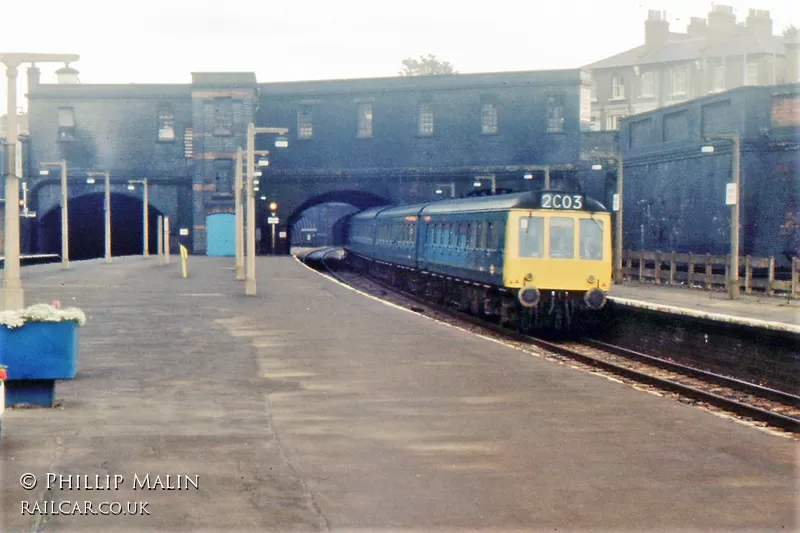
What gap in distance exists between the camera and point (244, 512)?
705 cm

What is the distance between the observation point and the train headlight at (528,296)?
23141 mm

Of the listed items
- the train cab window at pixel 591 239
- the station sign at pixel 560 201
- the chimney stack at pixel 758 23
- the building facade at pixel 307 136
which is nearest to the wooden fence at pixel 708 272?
the train cab window at pixel 591 239

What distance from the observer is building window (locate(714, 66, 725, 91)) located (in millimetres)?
79725

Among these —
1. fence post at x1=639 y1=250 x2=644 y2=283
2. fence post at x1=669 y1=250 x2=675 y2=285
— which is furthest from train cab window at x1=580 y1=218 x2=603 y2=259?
fence post at x1=639 y1=250 x2=644 y2=283

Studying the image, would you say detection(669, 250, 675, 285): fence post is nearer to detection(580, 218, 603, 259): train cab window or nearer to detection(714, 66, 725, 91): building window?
detection(580, 218, 603, 259): train cab window

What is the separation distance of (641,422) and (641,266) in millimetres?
28947

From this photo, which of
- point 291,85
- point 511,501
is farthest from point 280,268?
point 511,501

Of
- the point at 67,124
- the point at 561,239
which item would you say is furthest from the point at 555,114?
the point at 561,239

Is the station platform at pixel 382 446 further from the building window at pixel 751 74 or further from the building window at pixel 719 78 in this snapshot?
the building window at pixel 719 78

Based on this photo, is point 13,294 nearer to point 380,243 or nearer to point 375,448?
point 375,448

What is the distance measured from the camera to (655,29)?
89875 mm

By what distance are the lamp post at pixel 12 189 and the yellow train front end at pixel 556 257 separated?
11.0 m

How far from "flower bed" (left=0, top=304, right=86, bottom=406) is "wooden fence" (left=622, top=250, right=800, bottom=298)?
23.0 metres

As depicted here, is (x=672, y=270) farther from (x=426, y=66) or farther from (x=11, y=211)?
(x=426, y=66)
